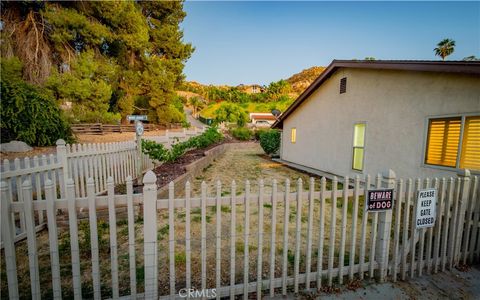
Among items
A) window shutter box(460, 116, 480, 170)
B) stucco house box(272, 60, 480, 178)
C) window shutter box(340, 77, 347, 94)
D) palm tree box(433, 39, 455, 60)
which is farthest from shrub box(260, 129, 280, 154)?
palm tree box(433, 39, 455, 60)

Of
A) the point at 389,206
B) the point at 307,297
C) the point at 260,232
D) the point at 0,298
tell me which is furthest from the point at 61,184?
the point at 389,206

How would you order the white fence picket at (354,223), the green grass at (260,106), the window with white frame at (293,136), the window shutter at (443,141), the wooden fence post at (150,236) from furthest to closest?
the green grass at (260,106)
the window with white frame at (293,136)
the window shutter at (443,141)
the white fence picket at (354,223)
the wooden fence post at (150,236)

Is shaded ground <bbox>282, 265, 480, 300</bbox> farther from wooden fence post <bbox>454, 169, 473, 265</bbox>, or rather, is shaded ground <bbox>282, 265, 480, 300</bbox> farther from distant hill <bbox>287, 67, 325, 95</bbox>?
distant hill <bbox>287, 67, 325, 95</bbox>

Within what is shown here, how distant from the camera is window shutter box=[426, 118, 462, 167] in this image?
524cm

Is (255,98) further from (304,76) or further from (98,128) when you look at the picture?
(304,76)

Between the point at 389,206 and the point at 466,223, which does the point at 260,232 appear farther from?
the point at 466,223

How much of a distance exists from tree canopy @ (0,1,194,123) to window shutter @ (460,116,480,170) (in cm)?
2007

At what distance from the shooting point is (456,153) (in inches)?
204

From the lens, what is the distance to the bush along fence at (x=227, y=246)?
2.07m

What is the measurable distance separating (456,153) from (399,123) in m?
1.66

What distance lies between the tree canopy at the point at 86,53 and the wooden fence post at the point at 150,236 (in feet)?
57.1

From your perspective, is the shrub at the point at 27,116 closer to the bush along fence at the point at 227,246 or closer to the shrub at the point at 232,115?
the bush along fence at the point at 227,246

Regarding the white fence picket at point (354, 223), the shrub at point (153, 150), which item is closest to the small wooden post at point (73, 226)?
the white fence picket at point (354, 223)

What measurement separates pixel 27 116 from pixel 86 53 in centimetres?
992
